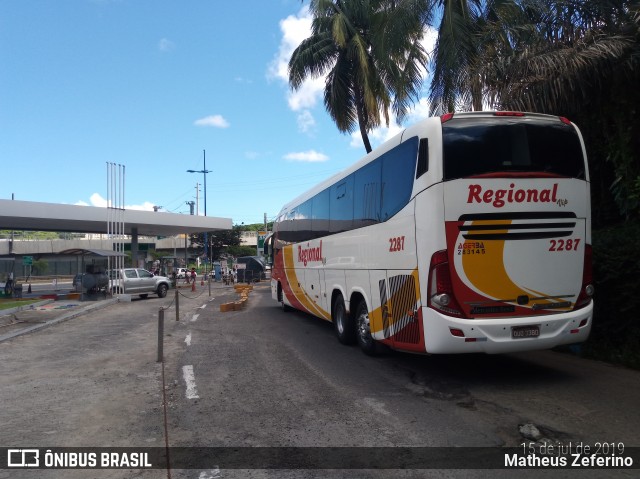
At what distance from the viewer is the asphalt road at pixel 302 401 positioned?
200 inches

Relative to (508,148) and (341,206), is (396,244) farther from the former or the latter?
(341,206)

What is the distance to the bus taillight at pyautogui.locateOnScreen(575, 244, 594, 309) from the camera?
7155 mm

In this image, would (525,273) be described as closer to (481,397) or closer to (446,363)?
(481,397)

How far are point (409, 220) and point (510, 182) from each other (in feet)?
4.65

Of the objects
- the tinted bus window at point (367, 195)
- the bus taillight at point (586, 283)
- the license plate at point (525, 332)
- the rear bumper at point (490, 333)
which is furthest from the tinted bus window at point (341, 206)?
the bus taillight at point (586, 283)

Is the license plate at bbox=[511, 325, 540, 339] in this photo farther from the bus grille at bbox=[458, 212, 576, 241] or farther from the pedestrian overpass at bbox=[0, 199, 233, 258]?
the pedestrian overpass at bbox=[0, 199, 233, 258]

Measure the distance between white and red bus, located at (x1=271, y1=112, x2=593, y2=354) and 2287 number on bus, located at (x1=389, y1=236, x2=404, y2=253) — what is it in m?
0.03

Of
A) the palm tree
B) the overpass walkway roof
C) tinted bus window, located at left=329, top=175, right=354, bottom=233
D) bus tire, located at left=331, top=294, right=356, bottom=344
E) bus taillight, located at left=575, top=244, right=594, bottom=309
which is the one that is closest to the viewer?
bus taillight, located at left=575, top=244, right=594, bottom=309

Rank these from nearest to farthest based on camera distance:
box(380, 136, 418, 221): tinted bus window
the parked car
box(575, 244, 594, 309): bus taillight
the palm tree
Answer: box(575, 244, 594, 309): bus taillight
box(380, 136, 418, 221): tinted bus window
the palm tree
the parked car

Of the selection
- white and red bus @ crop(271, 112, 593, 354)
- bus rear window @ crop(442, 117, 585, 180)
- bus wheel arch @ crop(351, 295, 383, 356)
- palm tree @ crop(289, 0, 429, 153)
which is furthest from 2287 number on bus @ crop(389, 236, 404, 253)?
palm tree @ crop(289, 0, 429, 153)

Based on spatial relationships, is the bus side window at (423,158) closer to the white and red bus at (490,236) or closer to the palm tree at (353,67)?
the white and red bus at (490,236)

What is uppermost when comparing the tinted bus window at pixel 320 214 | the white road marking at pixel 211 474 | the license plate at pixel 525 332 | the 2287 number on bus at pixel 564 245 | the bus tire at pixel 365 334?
the tinted bus window at pixel 320 214

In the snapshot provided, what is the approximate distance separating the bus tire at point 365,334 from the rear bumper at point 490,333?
7.79 feet

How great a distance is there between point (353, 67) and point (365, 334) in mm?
13883
